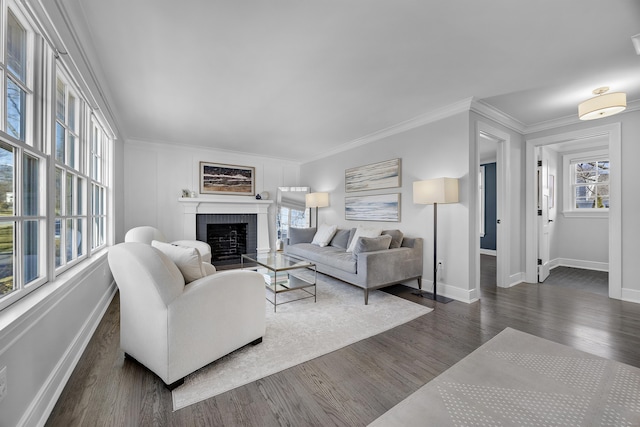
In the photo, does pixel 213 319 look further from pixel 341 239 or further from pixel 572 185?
pixel 572 185

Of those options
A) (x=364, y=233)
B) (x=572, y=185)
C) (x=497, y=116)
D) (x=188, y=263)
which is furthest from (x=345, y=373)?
(x=572, y=185)

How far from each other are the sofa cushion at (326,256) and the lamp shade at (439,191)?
1220mm

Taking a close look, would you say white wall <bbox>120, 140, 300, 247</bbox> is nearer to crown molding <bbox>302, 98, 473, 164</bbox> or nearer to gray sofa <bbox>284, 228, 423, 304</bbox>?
crown molding <bbox>302, 98, 473, 164</bbox>

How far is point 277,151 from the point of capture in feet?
18.7

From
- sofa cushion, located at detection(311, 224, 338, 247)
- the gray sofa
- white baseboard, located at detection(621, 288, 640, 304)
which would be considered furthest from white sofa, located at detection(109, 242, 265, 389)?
white baseboard, located at detection(621, 288, 640, 304)

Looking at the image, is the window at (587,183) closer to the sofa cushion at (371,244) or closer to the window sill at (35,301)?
the sofa cushion at (371,244)

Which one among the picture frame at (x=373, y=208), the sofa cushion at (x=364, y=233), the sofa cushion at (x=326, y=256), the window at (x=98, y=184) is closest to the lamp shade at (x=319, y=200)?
the picture frame at (x=373, y=208)

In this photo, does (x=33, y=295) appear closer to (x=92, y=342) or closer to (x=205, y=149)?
(x=92, y=342)

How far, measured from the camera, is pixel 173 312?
1.58m

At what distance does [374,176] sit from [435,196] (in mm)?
1436

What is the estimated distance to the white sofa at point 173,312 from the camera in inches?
62.4

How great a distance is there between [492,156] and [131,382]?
7233 millimetres

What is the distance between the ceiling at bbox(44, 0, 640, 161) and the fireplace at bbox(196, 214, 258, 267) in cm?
237

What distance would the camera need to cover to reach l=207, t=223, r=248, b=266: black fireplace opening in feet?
18.5
